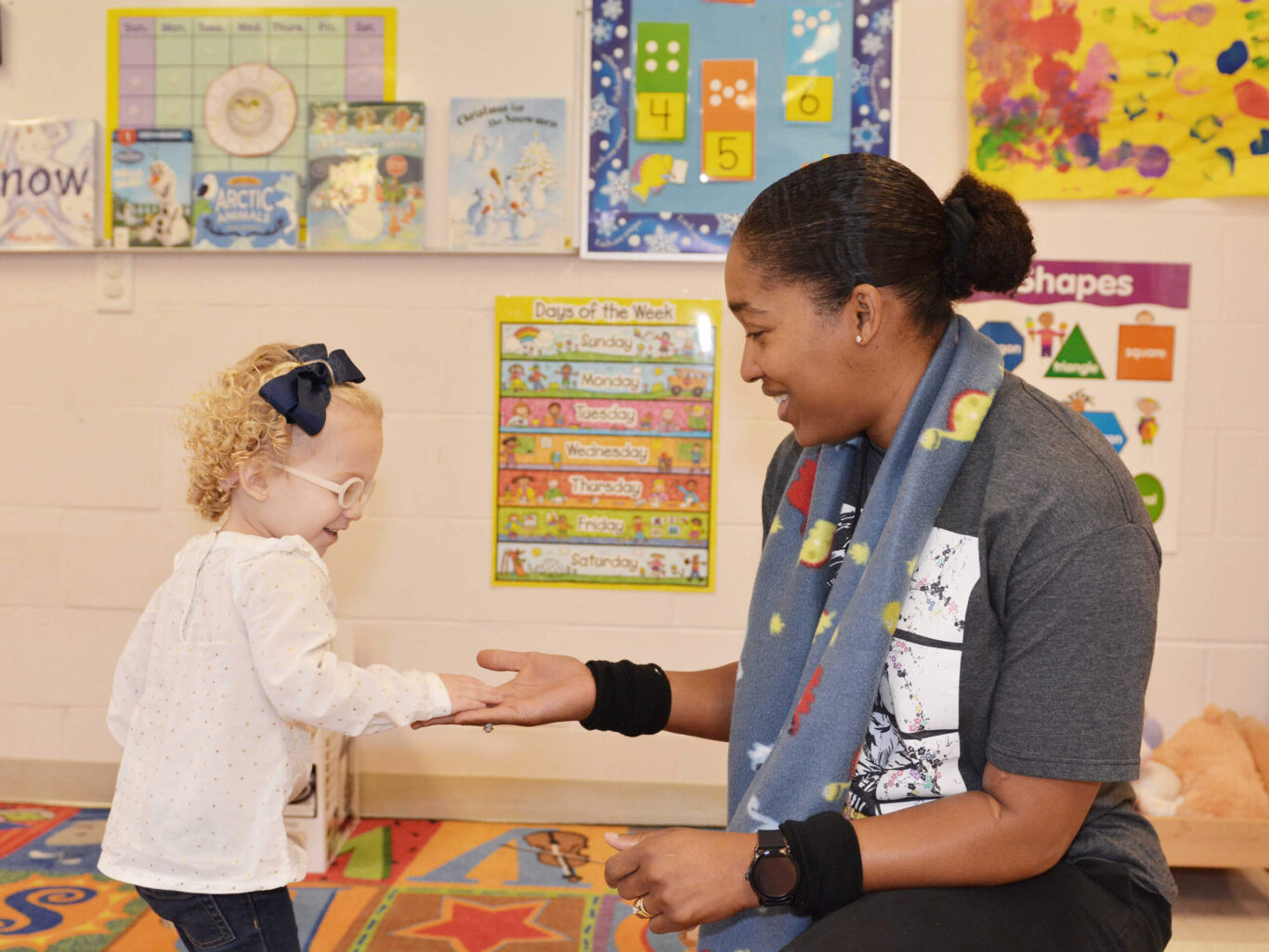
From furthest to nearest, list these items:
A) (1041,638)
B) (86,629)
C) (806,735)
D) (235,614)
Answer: (86,629) → (235,614) → (806,735) → (1041,638)

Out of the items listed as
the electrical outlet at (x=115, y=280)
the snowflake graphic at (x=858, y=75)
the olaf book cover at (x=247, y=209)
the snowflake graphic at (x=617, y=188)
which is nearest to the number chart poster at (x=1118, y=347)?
the snowflake graphic at (x=858, y=75)

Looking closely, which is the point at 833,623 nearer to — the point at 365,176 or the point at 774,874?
the point at 774,874

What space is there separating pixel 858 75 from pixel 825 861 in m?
1.84

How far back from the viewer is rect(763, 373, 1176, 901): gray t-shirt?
109cm

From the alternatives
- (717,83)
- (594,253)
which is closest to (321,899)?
(594,253)

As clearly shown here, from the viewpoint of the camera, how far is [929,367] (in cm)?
127

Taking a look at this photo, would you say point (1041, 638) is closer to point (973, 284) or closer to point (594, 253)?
point (973, 284)

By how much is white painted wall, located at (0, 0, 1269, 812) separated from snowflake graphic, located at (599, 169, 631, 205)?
154 mm

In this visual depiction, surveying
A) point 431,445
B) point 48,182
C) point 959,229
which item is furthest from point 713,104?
point 48,182

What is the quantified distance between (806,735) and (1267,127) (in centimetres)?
195

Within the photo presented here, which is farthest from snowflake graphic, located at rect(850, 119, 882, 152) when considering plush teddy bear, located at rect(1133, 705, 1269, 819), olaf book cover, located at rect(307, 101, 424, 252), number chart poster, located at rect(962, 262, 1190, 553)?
plush teddy bear, located at rect(1133, 705, 1269, 819)

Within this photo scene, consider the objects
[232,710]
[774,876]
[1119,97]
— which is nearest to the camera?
[774,876]

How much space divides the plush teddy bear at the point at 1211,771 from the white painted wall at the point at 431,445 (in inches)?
4.0

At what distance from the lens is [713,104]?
2.38 meters
